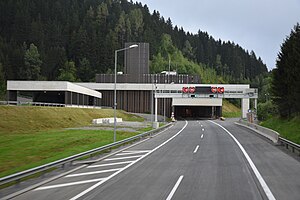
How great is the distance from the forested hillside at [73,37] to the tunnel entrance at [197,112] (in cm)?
3671

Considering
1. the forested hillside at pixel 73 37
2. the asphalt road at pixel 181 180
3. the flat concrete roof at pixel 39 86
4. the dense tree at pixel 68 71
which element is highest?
the forested hillside at pixel 73 37

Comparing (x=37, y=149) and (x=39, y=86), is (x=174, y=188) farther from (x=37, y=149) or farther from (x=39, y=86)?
(x=39, y=86)

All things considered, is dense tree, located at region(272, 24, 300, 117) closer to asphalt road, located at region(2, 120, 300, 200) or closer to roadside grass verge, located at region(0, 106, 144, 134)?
asphalt road, located at region(2, 120, 300, 200)

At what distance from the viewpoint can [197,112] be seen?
380ft

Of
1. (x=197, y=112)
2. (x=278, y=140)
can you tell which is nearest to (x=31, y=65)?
(x=197, y=112)

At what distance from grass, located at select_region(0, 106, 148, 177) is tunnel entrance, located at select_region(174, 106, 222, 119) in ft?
146

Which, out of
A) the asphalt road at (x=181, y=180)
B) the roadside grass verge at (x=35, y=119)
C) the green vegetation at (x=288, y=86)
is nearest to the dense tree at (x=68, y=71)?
the roadside grass verge at (x=35, y=119)

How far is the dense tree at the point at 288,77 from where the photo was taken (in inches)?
1368

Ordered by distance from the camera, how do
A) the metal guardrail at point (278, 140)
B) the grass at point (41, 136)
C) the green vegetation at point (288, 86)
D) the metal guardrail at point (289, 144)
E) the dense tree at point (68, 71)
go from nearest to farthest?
the metal guardrail at point (289, 144) < the grass at point (41, 136) < the metal guardrail at point (278, 140) < the green vegetation at point (288, 86) < the dense tree at point (68, 71)

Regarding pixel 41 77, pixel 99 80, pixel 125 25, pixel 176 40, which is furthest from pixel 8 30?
pixel 176 40

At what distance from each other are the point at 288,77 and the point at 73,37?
116369 mm

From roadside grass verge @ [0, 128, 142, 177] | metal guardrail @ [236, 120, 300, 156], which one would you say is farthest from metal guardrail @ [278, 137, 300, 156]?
roadside grass verge @ [0, 128, 142, 177]

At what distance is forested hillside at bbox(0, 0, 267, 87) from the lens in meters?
Result: 122

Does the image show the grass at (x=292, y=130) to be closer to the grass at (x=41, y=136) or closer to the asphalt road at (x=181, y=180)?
the asphalt road at (x=181, y=180)
